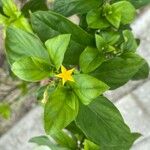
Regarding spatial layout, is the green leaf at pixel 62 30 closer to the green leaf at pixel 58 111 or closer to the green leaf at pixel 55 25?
the green leaf at pixel 55 25

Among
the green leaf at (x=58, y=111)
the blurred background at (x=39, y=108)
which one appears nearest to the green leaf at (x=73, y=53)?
the green leaf at (x=58, y=111)

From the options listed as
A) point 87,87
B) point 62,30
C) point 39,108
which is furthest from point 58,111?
point 39,108

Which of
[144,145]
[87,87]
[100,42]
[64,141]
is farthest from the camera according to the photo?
[144,145]

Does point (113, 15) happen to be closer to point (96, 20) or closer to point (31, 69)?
point (96, 20)

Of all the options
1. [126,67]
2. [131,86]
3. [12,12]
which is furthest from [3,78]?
[126,67]

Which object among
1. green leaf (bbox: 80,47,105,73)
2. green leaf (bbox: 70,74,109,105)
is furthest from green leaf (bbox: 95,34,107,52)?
green leaf (bbox: 70,74,109,105)

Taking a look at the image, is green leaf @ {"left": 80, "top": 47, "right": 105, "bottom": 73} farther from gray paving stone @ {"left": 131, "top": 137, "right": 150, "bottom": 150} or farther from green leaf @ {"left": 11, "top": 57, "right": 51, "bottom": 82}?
gray paving stone @ {"left": 131, "top": 137, "right": 150, "bottom": 150}

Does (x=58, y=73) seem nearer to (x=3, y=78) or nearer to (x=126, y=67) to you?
(x=126, y=67)
